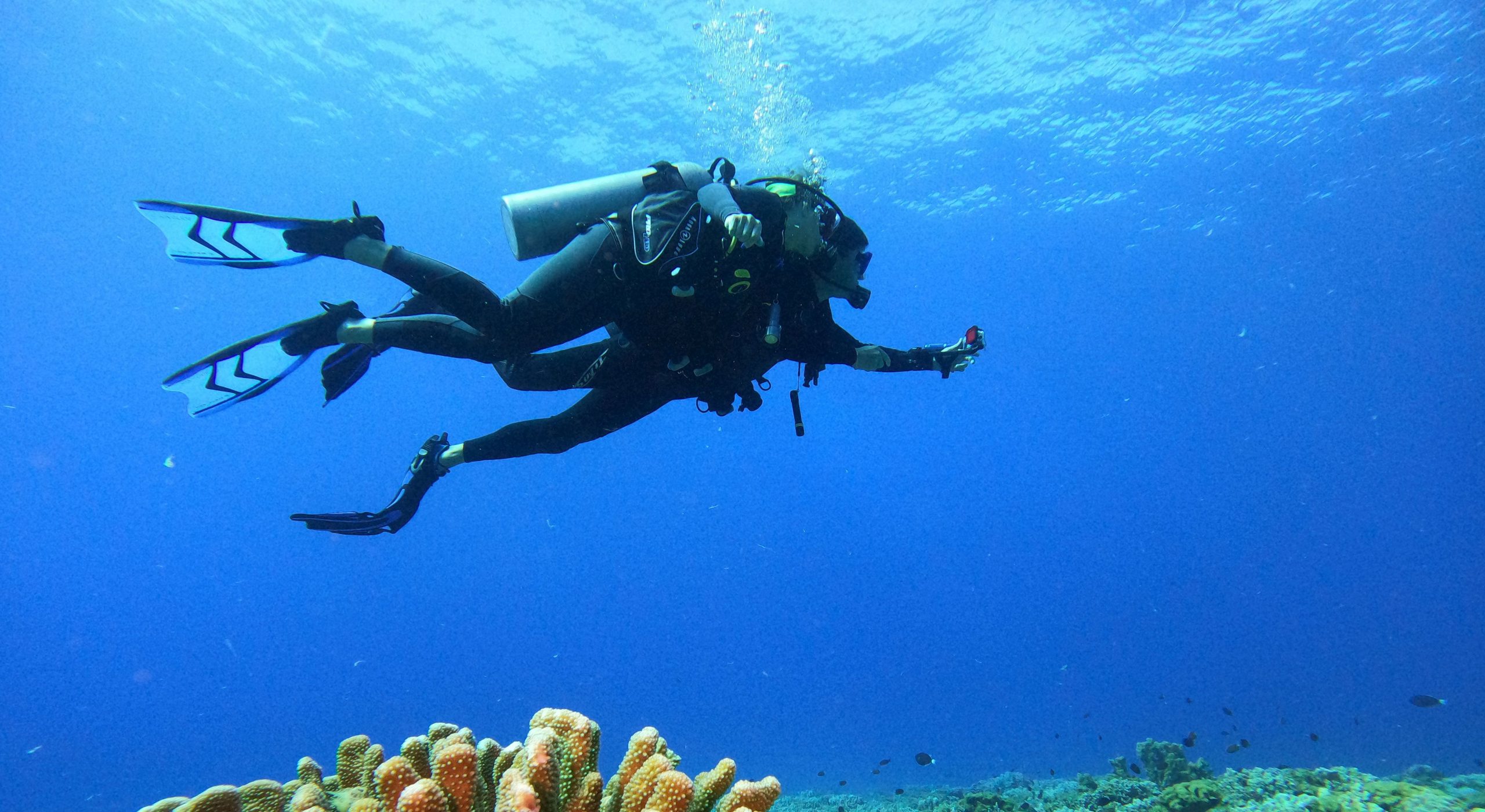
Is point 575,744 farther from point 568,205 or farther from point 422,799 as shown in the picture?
point 568,205

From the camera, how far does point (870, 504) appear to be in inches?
4658

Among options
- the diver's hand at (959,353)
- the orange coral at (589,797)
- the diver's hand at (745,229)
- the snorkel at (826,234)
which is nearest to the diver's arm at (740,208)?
the diver's hand at (745,229)

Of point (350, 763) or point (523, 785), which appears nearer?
point (523, 785)

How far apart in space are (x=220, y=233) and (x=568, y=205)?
2.45m

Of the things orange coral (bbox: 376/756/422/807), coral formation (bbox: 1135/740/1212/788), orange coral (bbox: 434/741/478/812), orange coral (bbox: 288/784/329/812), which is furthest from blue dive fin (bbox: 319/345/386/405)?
coral formation (bbox: 1135/740/1212/788)

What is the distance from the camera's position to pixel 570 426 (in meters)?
5.96

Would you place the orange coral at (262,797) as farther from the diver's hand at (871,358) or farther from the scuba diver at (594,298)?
the diver's hand at (871,358)

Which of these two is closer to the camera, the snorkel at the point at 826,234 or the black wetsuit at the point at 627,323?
the black wetsuit at the point at 627,323

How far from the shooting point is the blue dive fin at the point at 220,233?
4.40 metres

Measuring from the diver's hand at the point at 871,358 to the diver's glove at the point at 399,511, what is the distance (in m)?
4.08

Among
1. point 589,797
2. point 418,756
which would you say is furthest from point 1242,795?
point 418,756

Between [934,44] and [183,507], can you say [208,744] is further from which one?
[934,44]

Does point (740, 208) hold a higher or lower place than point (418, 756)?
higher

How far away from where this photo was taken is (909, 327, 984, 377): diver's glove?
6172 millimetres
